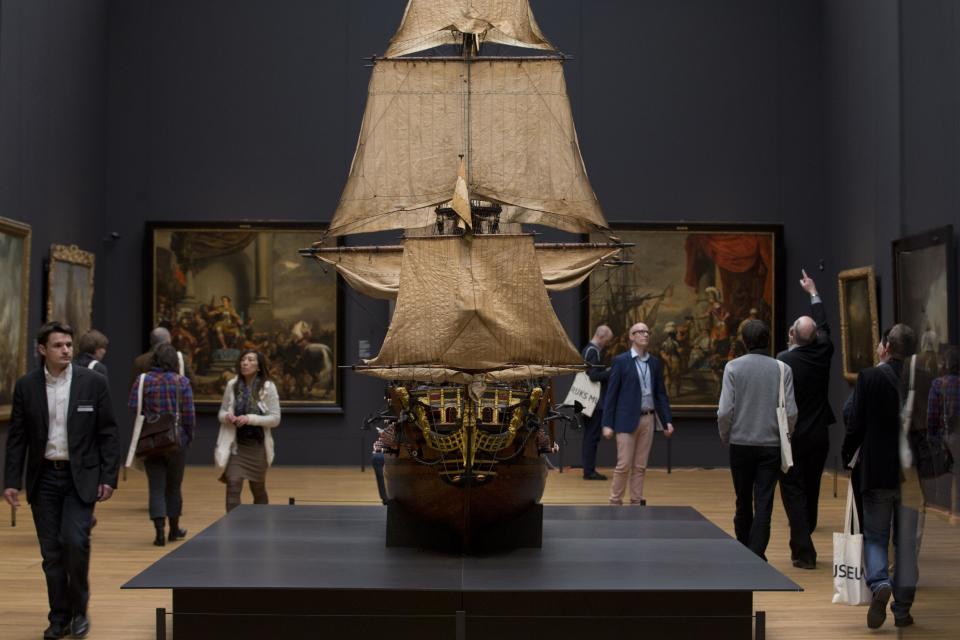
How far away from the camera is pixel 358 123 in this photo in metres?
18.7

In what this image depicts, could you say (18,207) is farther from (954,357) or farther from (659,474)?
(954,357)

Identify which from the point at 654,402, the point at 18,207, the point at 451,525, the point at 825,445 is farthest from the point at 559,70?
the point at 18,207

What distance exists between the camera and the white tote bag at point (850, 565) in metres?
8.09

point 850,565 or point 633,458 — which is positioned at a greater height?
point 633,458

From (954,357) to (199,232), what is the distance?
15.9 metres

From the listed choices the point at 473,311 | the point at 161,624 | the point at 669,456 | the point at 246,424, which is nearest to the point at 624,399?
the point at 473,311

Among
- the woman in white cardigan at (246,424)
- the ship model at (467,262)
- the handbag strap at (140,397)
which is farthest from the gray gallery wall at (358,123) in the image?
the woman in white cardigan at (246,424)

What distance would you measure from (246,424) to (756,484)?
4.27m

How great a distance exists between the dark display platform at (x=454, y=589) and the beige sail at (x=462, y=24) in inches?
236

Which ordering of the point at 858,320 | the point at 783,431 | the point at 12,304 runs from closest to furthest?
the point at 783,431, the point at 12,304, the point at 858,320

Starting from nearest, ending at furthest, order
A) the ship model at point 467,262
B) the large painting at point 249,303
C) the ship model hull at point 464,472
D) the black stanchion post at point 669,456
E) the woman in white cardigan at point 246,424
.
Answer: the ship model hull at point 464,472
the ship model at point 467,262
the woman in white cardigan at point 246,424
the black stanchion post at point 669,456
the large painting at point 249,303

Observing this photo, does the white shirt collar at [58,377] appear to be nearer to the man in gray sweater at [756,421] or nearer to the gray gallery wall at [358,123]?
the man in gray sweater at [756,421]

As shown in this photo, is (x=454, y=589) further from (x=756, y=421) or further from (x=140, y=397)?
(x=140, y=397)

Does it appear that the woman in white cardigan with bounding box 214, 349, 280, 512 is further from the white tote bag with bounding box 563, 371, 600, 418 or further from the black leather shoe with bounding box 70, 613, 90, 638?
the white tote bag with bounding box 563, 371, 600, 418
